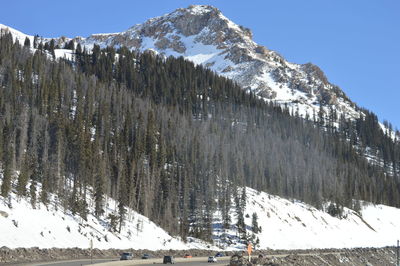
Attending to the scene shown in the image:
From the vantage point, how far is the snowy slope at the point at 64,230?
59406mm

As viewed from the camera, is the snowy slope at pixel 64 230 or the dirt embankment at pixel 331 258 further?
the dirt embankment at pixel 331 258

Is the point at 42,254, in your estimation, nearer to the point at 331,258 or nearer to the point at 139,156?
the point at 331,258

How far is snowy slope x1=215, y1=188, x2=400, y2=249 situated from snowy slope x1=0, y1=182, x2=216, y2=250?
22.7 meters

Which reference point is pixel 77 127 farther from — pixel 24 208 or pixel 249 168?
pixel 249 168

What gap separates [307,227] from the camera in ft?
421

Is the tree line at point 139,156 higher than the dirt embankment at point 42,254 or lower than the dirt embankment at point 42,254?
higher

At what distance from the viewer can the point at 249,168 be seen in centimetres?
15150

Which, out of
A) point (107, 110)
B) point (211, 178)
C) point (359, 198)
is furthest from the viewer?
point (359, 198)

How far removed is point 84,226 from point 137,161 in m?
39.3

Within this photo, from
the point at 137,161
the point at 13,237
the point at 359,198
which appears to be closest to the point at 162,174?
the point at 137,161

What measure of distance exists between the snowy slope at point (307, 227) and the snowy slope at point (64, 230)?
22660mm

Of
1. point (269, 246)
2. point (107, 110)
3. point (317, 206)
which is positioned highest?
point (107, 110)

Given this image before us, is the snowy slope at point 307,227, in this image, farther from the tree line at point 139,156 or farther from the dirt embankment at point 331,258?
the dirt embankment at point 331,258

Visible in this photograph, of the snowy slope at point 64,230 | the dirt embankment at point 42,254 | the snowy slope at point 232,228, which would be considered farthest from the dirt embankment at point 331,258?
the snowy slope at point 64,230
